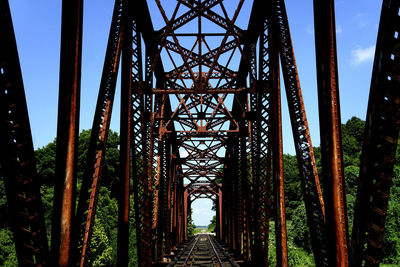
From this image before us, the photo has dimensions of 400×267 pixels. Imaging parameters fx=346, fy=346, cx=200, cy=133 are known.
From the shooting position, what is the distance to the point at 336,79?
12.8ft

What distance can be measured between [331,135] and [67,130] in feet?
9.95

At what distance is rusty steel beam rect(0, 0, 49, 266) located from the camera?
304 centimetres

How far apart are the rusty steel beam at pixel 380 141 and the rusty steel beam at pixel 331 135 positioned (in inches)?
26.7

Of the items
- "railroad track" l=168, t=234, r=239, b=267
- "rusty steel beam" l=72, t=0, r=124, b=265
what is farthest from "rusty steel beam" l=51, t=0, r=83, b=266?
"railroad track" l=168, t=234, r=239, b=267

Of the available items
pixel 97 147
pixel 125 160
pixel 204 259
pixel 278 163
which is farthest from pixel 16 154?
pixel 204 259

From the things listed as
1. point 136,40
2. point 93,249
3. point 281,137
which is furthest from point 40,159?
point 281,137

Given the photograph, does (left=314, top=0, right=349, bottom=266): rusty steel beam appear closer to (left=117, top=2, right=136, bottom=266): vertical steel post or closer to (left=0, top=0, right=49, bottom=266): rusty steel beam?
(left=0, top=0, right=49, bottom=266): rusty steel beam

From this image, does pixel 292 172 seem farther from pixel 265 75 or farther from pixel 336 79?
pixel 336 79

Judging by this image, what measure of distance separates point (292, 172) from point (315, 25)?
209ft

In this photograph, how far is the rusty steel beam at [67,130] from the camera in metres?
3.98

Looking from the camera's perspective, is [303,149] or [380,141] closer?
[380,141]

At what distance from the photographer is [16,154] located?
3160 millimetres

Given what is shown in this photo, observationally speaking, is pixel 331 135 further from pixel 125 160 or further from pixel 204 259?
pixel 204 259

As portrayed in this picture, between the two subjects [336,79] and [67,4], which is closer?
[336,79]
